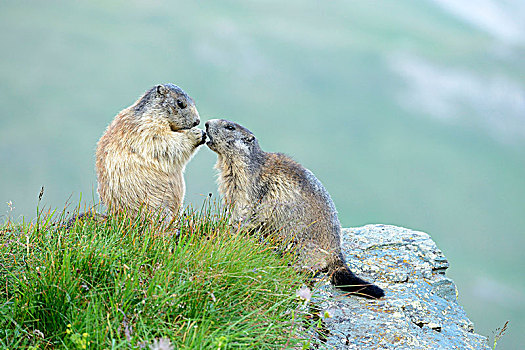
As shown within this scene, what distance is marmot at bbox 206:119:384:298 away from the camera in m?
7.20

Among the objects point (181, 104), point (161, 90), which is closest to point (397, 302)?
point (181, 104)

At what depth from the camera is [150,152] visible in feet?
25.0

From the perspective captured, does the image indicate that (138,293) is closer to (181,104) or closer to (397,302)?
(181,104)

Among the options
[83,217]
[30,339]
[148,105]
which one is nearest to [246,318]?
[30,339]

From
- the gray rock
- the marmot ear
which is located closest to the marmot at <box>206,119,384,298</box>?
the gray rock

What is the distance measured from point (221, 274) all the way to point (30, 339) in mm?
1824

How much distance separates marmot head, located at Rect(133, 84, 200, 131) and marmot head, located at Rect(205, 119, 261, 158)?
0.29 meters

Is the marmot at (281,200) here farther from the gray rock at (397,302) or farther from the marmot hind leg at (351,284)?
the gray rock at (397,302)

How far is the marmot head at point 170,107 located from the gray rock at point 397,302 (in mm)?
3148

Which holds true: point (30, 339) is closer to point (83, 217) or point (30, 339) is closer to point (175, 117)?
point (83, 217)

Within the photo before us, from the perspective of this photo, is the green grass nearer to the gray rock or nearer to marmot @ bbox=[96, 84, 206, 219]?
the gray rock

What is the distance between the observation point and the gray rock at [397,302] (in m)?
6.62

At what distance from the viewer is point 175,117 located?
26.2ft

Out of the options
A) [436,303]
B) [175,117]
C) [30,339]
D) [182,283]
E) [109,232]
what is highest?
[175,117]
